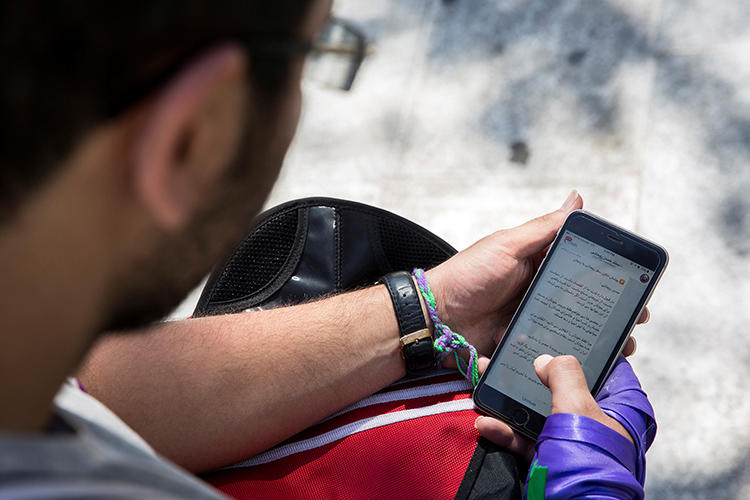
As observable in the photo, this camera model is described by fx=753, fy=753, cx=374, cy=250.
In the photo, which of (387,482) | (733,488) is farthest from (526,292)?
(733,488)

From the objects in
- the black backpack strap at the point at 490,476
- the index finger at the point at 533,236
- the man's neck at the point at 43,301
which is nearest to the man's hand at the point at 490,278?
the index finger at the point at 533,236

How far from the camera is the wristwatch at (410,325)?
115 centimetres

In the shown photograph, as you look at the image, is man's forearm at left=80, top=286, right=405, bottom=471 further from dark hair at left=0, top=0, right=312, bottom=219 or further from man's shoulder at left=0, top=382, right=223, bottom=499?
dark hair at left=0, top=0, right=312, bottom=219

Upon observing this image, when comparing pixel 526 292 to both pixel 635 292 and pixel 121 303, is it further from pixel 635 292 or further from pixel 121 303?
pixel 121 303

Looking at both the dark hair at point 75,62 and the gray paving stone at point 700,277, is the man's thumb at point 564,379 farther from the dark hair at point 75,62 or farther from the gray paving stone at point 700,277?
the dark hair at point 75,62

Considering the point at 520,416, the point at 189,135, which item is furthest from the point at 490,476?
the point at 189,135

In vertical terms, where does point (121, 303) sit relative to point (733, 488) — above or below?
above

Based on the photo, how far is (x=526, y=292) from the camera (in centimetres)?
116

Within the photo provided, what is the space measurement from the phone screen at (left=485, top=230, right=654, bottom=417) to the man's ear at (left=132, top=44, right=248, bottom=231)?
0.67 metres

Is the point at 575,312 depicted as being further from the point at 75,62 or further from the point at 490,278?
the point at 75,62

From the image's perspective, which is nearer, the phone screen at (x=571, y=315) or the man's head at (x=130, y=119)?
the man's head at (x=130, y=119)

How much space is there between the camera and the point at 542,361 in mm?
1096

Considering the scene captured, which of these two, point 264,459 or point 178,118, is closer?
point 178,118

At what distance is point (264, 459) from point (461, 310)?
1.26 feet
